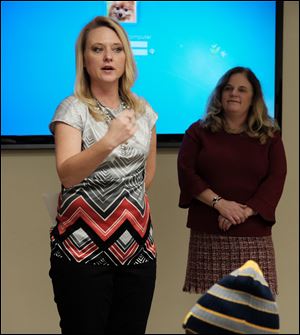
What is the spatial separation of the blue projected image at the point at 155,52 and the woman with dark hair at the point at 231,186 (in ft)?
2.12

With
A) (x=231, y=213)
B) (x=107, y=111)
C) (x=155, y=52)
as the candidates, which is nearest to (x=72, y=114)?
(x=107, y=111)

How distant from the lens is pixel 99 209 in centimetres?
186

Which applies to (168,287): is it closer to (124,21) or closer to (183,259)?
(183,259)

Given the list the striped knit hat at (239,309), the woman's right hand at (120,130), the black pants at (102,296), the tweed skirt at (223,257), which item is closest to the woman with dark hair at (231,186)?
the tweed skirt at (223,257)

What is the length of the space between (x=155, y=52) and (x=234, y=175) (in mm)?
1059

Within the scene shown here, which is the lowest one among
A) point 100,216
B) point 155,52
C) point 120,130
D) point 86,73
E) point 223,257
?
point 223,257

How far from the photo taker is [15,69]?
331 centimetres

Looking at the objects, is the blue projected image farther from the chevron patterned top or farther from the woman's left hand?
the chevron patterned top

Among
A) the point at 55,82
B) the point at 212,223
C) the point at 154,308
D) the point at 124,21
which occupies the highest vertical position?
the point at 124,21

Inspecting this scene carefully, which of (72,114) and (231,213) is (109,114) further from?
(231,213)

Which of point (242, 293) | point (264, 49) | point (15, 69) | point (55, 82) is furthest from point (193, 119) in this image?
point (242, 293)

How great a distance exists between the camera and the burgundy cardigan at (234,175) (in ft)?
8.62

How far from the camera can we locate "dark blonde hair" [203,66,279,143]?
8.89ft

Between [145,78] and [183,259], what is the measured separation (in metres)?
1.09
